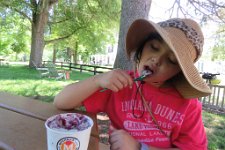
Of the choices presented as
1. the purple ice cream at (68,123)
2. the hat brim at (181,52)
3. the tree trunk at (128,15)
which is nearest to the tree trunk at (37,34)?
the tree trunk at (128,15)

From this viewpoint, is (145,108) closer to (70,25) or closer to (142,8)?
(142,8)

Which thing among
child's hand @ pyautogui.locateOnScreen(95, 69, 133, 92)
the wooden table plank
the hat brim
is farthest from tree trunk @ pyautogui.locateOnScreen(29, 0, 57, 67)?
child's hand @ pyautogui.locateOnScreen(95, 69, 133, 92)

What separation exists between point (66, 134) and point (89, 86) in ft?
1.64

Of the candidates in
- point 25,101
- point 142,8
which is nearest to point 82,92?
point 25,101

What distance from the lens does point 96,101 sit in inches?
52.7

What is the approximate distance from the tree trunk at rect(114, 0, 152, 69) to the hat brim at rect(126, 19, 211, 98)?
2218 mm

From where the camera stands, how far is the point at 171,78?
4.52ft

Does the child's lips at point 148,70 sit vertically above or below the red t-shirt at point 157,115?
above

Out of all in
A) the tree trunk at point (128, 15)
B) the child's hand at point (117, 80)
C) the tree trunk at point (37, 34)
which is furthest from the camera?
the tree trunk at point (37, 34)

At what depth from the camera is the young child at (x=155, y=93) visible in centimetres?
110

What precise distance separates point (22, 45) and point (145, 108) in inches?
917

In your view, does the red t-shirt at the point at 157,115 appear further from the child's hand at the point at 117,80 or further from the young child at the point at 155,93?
the child's hand at the point at 117,80

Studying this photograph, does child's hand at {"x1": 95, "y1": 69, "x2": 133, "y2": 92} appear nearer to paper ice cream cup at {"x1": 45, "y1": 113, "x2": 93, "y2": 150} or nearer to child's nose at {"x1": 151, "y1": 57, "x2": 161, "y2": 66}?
child's nose at {"x1": 151, "y1": 57, "x2": 161, "y2": 66}

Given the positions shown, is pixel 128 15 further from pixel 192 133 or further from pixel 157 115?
pixel 192 133
